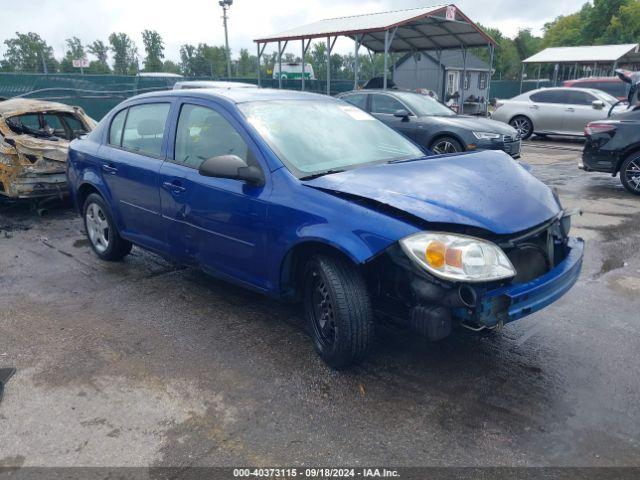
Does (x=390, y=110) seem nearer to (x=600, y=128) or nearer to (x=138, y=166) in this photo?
(x=600, y=128)

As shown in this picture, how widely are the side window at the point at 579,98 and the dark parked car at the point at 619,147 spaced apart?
689cm

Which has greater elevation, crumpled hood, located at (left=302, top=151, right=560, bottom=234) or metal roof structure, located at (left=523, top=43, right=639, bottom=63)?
metal roof structure, located at (left=523, top=43, right=639, bottom=63)

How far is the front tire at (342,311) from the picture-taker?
300 cm

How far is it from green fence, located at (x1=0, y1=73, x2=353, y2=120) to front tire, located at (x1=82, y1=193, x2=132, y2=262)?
10.3m

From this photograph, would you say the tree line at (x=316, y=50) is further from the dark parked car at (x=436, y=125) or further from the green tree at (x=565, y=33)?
the dark parked car at (x=436, y=125)

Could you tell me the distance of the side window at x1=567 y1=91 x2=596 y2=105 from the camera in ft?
47.3

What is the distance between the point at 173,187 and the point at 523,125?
13985 mm

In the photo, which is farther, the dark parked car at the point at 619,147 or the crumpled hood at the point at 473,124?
the crumpled hood at the point at 473,124

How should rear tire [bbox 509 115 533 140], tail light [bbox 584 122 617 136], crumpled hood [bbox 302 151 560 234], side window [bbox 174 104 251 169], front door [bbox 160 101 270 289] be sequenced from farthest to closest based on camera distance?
rear tire [bbox 509 115 533 140] < tail light [bbox 584 122 617 136] < side window [bbox 174 104 251 169] < front door [bbox 160 101 270 289] < crumpled hood [bbox 302 151 560 234]

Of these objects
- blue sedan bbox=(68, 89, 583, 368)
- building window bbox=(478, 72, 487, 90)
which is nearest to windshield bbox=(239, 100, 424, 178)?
blue sedan bbox=(68, 89, 583, 368)

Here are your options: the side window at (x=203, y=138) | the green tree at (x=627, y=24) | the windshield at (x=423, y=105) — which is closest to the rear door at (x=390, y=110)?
the windshield at (x=423, y=105)

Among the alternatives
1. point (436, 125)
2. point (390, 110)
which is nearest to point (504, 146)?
point (436, 125)

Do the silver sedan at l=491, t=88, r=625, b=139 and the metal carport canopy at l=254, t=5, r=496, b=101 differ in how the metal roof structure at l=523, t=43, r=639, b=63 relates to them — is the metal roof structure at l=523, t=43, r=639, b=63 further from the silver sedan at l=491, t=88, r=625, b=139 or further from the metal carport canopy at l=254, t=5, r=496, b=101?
the silver sedan at l=491, t=88, r=625, b=139

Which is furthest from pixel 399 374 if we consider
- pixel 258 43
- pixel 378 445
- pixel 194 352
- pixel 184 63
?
pixel 184 63
